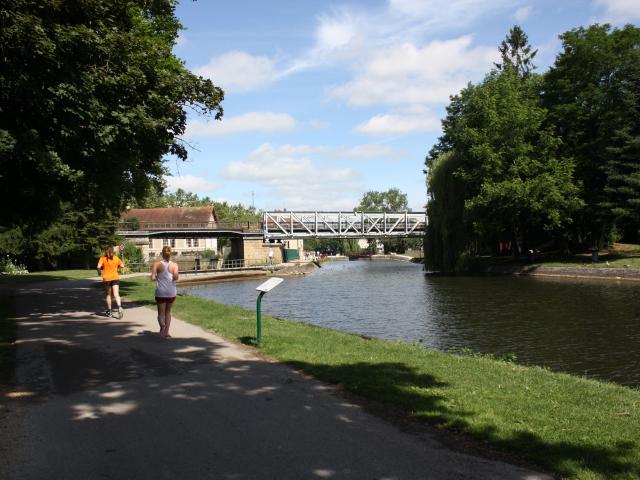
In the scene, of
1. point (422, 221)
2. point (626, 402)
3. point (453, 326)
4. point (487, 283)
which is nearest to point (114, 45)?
point (626, 402)

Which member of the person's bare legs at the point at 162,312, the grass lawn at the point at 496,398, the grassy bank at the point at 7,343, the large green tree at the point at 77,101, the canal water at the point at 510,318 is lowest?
the canal water at the point at 510,318

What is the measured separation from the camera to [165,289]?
1078cm

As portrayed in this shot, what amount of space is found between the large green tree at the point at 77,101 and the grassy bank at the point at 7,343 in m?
2.77

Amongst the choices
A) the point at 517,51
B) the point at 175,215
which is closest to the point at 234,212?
the point at 175,215

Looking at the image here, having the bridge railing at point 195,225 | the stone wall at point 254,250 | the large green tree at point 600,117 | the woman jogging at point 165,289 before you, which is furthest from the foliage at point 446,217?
the woman jogging at point 165,289

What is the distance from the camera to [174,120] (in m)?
14.8

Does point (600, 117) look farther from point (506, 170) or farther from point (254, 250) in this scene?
point (254, 250)

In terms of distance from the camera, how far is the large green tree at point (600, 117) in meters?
38.9

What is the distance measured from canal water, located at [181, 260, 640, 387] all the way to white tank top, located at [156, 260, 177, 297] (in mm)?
2205

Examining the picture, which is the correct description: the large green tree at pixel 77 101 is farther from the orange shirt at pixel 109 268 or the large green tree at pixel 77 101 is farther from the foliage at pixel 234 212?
the foliage at pixel 234 212

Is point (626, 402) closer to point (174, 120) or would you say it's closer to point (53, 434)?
point (53, 434)

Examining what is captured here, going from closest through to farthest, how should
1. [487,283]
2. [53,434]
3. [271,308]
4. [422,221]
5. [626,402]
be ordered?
1. [53,434]
2. [626,402]
3. [271,308]
4. [487,283]
5. [422,221]

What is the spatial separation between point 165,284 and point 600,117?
42.1 m

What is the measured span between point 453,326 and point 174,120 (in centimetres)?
1117
